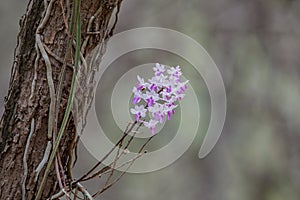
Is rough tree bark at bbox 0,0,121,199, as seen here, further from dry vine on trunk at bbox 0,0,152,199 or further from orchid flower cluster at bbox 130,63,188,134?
orchid flower cluster at bbox 130,63,188,134

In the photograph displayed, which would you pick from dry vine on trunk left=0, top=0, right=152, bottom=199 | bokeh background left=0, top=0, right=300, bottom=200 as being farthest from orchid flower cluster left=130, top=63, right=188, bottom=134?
bokeh background left=0, top=0, right=300, bottom=200

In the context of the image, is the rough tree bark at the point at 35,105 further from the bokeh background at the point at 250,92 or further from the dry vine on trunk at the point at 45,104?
the bokeh background at the point at 250,92

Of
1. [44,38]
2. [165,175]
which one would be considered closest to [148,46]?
[165,175]

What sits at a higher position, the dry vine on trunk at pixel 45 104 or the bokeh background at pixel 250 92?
the bokeh background at pixel 250 92

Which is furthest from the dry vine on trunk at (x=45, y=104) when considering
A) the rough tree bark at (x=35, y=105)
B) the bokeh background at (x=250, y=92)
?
the bokeh background at (x=250, y=92)

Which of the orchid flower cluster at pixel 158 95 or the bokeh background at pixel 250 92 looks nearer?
the orchid flower cluster at pixel 158 95

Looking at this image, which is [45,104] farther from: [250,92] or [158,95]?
[250,92]
